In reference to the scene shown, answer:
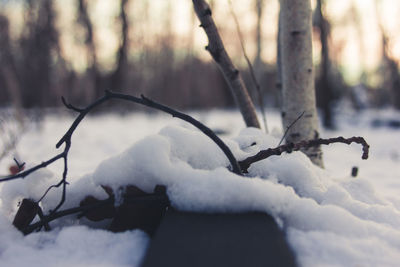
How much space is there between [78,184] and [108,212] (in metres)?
0.15

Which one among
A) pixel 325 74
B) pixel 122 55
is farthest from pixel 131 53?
pixel 325 74

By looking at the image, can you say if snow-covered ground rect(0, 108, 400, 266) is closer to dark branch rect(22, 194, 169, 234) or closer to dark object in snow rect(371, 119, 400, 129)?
dark branch rect(22, 194, 169, 234)

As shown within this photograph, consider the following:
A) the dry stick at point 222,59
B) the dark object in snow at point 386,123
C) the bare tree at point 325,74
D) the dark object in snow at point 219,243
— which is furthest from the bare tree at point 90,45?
the dark object in snow at point 219,243

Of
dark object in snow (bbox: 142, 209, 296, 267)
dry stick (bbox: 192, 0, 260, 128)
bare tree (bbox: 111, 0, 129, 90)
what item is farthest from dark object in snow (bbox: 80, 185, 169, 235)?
bare tree (bbox: 111, 0, 129, 90)

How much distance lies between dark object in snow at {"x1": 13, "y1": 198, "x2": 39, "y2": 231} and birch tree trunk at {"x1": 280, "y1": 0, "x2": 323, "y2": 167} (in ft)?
4.08

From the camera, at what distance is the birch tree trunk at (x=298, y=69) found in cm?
153

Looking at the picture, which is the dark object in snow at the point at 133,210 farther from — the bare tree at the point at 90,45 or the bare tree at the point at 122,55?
the bare tree at the point at 90,45

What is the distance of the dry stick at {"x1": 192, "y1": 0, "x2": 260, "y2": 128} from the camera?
135 cm

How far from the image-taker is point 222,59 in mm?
1439

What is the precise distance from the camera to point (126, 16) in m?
13.3

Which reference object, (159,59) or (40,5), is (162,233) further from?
(159,59)

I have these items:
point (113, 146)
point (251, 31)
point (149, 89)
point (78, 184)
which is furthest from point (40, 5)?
point (78, 184)

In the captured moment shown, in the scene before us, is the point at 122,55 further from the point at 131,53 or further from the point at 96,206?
the point at 96,206

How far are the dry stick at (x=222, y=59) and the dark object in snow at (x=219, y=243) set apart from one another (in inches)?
31.6
